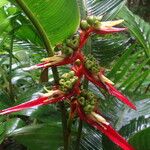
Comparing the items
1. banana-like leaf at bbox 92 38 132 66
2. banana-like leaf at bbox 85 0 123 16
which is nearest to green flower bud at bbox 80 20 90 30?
banana-like leaf at bbox 85 0 123 16

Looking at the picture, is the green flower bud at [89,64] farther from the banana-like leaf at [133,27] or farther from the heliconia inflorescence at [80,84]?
the banana-like leaf at [133,27]

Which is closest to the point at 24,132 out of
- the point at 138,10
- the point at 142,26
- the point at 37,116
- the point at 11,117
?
the point at 37,116

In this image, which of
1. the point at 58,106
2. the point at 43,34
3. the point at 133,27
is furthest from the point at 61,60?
the point at 133,27

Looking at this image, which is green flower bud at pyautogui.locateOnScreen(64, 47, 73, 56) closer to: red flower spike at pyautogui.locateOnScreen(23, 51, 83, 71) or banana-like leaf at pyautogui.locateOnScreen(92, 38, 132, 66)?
red flower spike at pyautogui.locateOnScreen(23, 51, 83, 71)

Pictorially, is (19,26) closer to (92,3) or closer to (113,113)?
(92,3)

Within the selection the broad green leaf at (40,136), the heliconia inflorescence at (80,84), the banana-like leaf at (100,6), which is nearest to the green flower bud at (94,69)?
the heliconia inflorescence at (80,84)
